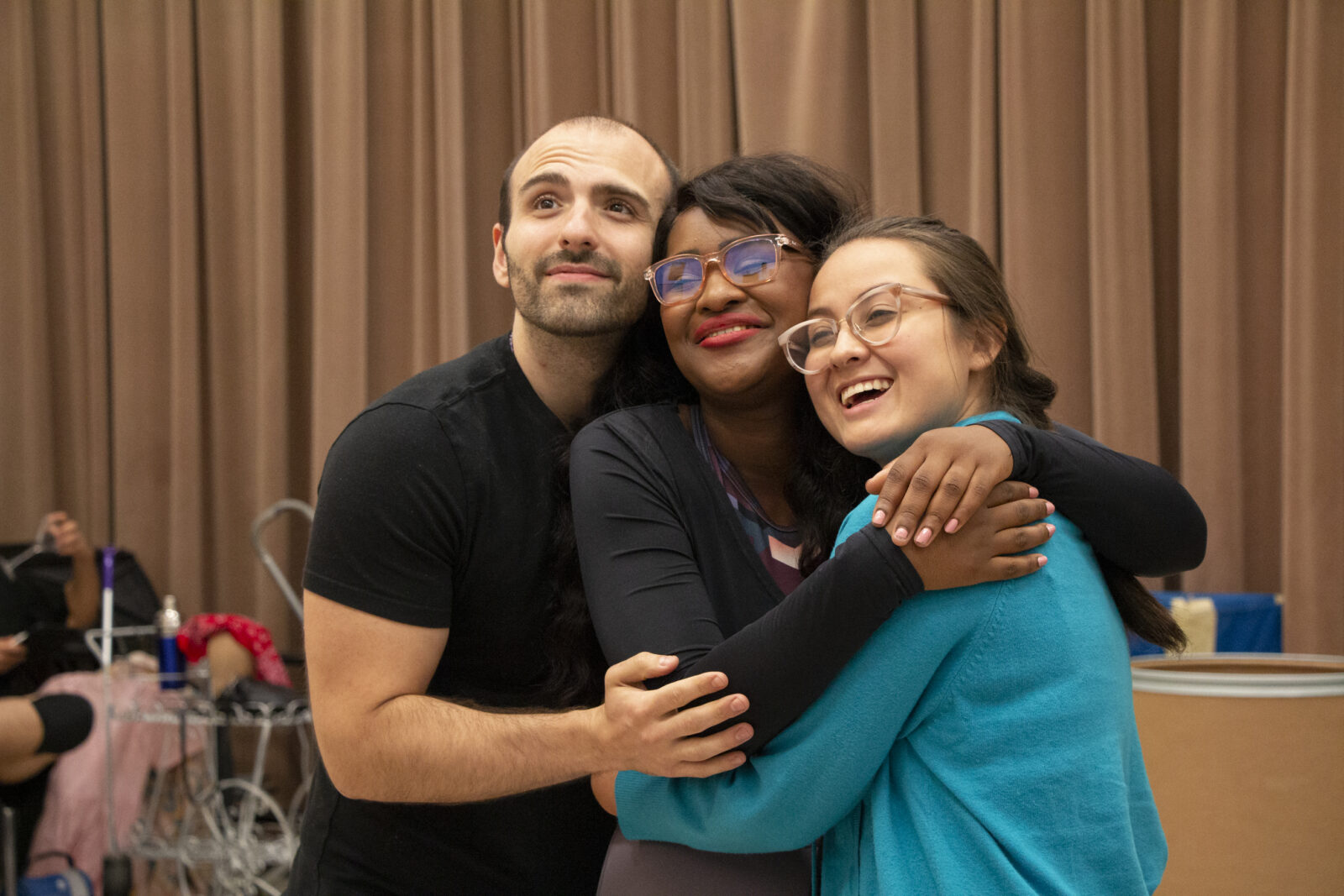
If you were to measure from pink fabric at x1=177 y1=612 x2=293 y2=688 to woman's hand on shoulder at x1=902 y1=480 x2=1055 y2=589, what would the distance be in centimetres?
298

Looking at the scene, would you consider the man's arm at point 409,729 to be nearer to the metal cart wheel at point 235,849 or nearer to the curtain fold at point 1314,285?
the metal cart wheel at point 235,849

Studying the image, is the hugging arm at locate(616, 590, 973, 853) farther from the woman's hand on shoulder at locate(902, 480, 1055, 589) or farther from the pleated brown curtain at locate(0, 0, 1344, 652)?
the pleated brown curtain at locate(0, 0, 1344, 652)

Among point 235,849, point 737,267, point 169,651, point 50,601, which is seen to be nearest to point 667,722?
point 737,267

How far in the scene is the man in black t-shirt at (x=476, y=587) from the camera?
1.43 metres

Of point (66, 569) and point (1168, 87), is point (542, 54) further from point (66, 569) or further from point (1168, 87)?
point (66, 569)

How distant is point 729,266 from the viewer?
150 centimetres

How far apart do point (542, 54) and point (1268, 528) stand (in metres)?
2.78

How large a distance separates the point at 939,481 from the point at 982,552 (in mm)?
77

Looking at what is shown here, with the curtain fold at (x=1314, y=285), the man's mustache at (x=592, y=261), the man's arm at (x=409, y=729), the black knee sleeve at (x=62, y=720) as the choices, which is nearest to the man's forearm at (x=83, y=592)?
the black knee sleeve at (x=62, y=720)

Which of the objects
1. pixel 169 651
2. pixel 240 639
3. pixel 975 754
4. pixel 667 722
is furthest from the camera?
pixel 240 639

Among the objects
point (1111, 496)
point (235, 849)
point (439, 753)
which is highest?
point (1111, 496)

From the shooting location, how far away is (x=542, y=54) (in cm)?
379

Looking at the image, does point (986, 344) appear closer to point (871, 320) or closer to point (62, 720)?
point (871, 320)

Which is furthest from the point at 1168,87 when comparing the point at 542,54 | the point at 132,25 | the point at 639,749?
the point at 132,25
